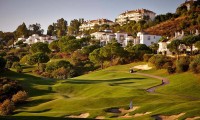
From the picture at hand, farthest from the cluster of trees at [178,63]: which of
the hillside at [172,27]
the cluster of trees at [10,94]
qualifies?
the hillside at [172,27]

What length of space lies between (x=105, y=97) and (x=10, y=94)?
18637mm

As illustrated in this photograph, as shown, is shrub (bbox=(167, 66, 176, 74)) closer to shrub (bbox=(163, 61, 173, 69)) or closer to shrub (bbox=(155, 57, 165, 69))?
shrub (bbox=(163, 61, 173, 69))

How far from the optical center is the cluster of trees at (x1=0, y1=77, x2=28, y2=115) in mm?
44438

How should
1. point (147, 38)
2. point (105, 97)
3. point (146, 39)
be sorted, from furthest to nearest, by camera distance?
point (147, 38) → point (146, 39) → point (105, 97)

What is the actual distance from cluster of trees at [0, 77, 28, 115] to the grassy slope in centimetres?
155

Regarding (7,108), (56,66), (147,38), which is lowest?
(7,108)

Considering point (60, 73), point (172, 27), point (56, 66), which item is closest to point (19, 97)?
point (60, 73)

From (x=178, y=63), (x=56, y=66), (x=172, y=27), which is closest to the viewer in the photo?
(x=178, y=63)

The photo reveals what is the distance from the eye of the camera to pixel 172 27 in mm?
149125

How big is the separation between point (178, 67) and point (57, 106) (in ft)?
111

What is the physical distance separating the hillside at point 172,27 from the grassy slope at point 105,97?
64906mm

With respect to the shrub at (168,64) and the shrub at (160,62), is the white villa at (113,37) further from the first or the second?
the shrub at (168,64)

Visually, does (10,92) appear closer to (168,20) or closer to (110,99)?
(110,99)

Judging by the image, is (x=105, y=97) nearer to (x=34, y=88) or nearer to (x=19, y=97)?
(x=19, y=97)
